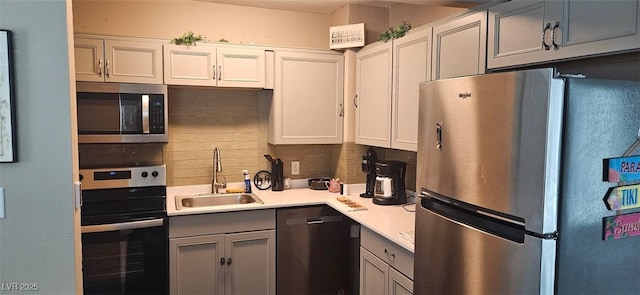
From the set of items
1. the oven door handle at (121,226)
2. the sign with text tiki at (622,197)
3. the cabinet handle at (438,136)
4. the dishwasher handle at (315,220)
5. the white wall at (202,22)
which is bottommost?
the dishwasher handle at (315,220)

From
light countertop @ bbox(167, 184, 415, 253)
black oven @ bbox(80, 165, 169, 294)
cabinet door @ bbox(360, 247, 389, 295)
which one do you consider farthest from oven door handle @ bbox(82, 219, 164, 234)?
cabinet door @ bbox(360, 247, 389, 295)

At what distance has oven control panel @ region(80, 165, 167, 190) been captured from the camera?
109 inches

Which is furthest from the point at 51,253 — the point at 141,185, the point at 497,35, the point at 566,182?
the point at 497,35

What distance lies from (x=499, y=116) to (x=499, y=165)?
16 cm

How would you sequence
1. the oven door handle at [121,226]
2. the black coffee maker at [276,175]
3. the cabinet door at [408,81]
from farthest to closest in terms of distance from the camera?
the black coffee maker at [276,175]
the oven door handle at [121,226]
the cabinet door at [408,81]

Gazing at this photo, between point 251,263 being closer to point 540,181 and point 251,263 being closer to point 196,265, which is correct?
point 196,265

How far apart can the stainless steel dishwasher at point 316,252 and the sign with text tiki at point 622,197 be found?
5.86 feet

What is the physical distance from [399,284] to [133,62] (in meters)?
2.20


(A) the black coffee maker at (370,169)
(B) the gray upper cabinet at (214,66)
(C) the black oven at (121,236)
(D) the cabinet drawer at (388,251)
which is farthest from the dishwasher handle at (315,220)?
(B) the gray upper cabinet at (214,66)

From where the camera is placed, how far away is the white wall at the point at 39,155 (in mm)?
1521

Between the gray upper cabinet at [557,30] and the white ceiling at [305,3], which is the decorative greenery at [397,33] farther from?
the gray upper cabinet at [557,30]

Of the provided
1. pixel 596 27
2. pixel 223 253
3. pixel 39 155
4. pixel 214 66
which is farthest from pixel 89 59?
pixel 596 27

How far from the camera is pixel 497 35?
6.37 ft

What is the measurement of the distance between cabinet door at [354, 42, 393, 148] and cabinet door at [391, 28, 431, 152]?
0.07 m
